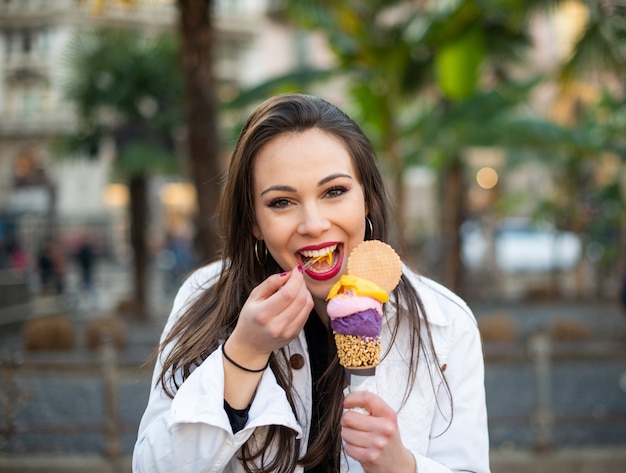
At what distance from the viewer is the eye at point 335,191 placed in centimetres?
161

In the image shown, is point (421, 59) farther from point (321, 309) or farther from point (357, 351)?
point (357, 351)

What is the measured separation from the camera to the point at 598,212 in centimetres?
1414

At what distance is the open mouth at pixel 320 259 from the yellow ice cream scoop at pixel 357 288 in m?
0.11

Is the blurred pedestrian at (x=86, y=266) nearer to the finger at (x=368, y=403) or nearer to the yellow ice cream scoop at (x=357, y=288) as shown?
the yellow ice cream scoop at (x=357, y=288)

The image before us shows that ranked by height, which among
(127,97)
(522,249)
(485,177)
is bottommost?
(522,249)

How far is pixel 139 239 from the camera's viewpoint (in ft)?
42.4

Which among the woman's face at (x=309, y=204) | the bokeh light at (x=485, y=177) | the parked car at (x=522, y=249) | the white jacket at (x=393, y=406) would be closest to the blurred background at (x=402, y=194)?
the parked car at (x=522, y=249)

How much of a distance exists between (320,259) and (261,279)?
304 millimetres

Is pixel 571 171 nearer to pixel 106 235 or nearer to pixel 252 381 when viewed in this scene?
pixel 252 381

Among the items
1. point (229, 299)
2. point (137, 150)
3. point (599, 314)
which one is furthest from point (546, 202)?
point (229, 299)

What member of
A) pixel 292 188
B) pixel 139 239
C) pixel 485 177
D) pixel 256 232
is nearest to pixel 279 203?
pixel 292 188

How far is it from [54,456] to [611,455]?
4.12 metres

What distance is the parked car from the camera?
1803 centimetres

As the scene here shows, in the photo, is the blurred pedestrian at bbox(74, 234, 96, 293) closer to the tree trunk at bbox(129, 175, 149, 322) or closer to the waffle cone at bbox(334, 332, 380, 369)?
the tree trunk at bbox(129, 175, 149, 322)
